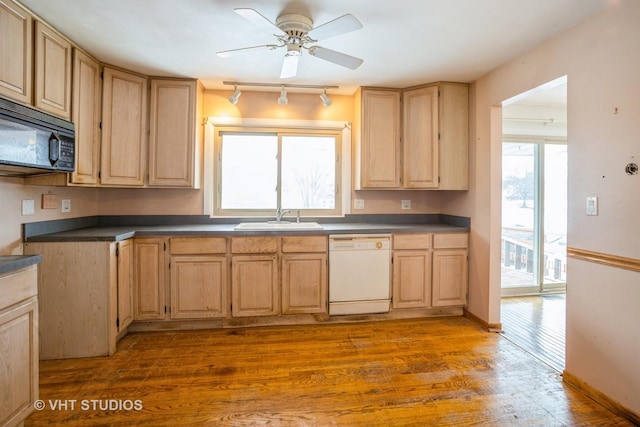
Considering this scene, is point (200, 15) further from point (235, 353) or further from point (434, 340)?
point (434, 340)

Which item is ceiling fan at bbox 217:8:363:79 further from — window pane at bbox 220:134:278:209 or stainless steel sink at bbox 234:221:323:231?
stainless steel sink at bbox 234:221:323:231

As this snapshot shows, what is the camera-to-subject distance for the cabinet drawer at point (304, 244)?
9.40 feet

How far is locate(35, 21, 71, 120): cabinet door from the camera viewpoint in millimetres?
2012

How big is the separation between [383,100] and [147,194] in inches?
104

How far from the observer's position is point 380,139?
10.6 feet

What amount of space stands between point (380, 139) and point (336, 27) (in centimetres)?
155

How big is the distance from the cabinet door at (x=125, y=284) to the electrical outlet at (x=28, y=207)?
61cm

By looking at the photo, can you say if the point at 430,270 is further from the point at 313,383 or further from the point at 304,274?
the point at 313,383

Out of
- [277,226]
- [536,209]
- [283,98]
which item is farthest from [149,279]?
[536,209]

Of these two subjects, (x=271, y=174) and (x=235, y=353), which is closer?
(x=235, y=353)

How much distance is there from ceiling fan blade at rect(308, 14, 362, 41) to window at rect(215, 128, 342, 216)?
1.60 m

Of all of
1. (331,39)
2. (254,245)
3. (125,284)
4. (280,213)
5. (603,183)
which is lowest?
(125,284)

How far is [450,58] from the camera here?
8.39ft

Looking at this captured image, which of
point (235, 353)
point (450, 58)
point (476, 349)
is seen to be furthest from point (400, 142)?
point (235, 353)
